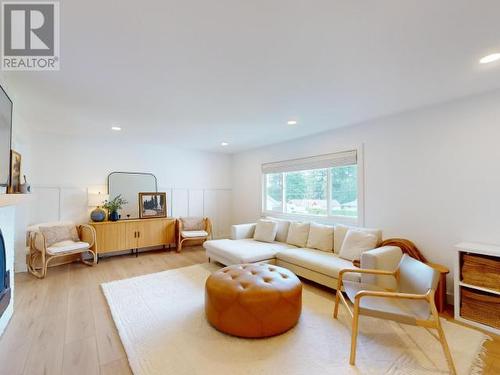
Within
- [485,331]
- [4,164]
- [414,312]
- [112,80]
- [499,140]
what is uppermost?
[112,80]

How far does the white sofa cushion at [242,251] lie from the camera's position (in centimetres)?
337

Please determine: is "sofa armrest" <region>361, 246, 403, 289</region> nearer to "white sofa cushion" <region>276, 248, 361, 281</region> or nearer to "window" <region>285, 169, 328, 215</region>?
"white sofa cushion" <region>276, 248, 361, 281</region>

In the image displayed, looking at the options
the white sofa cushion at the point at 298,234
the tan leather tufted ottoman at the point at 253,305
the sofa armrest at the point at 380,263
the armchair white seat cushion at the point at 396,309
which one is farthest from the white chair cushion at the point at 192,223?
the armchair white seat cushion at the point at 396,309

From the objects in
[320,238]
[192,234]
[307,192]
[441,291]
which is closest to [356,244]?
[320,238]

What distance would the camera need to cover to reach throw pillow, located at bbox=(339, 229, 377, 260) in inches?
116

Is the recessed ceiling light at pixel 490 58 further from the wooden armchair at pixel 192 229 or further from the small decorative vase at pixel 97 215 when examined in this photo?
the small decorative vase at pixel 97 215

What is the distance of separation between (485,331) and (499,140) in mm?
1823

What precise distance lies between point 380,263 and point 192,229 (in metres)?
3.76

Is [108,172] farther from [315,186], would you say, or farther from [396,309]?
[396,309]

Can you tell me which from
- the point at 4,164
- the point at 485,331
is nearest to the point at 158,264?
the point at 4,164

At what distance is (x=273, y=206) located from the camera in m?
5.18

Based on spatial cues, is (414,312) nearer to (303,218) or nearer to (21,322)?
(303,218)

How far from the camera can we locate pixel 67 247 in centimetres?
361

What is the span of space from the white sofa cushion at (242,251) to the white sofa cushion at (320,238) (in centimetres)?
40
